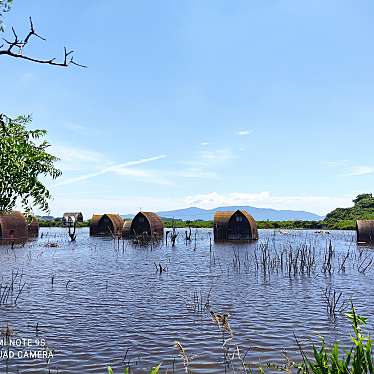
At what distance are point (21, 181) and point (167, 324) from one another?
7.51m

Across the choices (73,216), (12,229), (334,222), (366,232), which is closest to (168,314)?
(366,232)

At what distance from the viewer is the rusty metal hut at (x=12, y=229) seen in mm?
52438

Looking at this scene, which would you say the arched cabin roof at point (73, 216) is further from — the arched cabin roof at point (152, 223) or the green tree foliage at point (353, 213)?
the green tree foliage at point (353, 213)

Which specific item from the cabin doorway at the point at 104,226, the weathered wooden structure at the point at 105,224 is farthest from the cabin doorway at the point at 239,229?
the cabin doorway at the point at 104,226

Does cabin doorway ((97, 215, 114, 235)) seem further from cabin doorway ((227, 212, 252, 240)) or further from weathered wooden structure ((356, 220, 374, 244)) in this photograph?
weathered wooden structure ((356, 220, 374, 244))

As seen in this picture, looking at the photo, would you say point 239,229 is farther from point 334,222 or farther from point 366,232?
point 334,222

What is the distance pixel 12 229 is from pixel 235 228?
28.9 m

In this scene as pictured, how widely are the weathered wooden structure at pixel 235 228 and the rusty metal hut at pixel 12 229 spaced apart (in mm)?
25198

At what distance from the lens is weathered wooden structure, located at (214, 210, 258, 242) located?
2162 inches

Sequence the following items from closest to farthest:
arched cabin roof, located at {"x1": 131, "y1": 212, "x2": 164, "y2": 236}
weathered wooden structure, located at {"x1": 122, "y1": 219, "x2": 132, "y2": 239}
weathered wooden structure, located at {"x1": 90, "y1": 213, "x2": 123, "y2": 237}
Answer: arched cabin roof, located at {"x1": 131, "y1": 212, "x2": 164, "y2": 236} < weathered wooden structure, located at {"x1": 122, "y1": 219, "x2": 132, "y2": 239} < weathered wooden structure, located at {"x1": 90, "y1": 213, "x2": 123, "y2": 237}

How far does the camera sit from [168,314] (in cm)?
1466

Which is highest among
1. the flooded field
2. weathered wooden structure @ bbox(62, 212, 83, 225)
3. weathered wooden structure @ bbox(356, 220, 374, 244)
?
weathered wooden structure @ bbox(62, 212, 83, 225)

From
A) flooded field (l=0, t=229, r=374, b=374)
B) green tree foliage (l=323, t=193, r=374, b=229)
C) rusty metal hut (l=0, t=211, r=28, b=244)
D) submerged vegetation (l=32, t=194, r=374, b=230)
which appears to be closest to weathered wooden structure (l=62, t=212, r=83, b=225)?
submerged vegetation (l=32, t=194, r=374, b=230)

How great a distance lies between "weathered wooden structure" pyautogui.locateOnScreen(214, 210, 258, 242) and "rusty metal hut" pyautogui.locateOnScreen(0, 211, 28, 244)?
25198 millimetres
